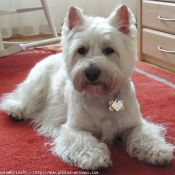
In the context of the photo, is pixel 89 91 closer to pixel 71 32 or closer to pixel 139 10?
pixel 71 32

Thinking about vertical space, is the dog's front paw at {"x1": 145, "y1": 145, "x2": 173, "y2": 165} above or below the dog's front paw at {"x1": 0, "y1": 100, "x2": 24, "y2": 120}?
above

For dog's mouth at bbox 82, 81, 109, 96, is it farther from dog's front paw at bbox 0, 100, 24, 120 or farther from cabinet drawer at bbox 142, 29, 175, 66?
cabinet drawer at bbox 142, 29, 175, 66

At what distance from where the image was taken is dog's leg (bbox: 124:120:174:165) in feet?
4.01

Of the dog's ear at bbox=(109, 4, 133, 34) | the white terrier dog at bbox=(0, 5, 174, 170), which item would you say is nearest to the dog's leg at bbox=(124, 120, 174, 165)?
the white terrier dog at bbox=(0, 5, 174, 170)

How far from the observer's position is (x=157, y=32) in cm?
247

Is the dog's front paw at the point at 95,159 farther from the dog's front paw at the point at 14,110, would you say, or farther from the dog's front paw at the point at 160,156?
the dog's front paw at the point at 14,110

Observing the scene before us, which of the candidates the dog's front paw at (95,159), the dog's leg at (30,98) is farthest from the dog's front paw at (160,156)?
the dog's leg at (30,98)

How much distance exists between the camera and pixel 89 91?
4.16 feet

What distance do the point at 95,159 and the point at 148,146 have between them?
0.24 metres

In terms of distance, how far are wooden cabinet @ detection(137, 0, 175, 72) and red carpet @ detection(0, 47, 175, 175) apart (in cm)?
17

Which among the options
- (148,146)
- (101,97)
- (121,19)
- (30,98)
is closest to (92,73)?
(101,97)

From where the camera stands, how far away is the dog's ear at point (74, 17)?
4.29 feet

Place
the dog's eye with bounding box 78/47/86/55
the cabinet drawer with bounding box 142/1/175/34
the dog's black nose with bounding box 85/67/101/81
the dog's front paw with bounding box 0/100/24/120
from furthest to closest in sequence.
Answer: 1. the cabinet drawer with bounding box 142/1/175/34
2. the dog's front paw with bounding box 0/100/24/120
3. the dog's eye with bounding box 78/47/86/55
4. the dog's black nose with bounding box 85/67/101/81

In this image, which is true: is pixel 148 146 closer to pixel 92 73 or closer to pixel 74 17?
pixel 92 73
